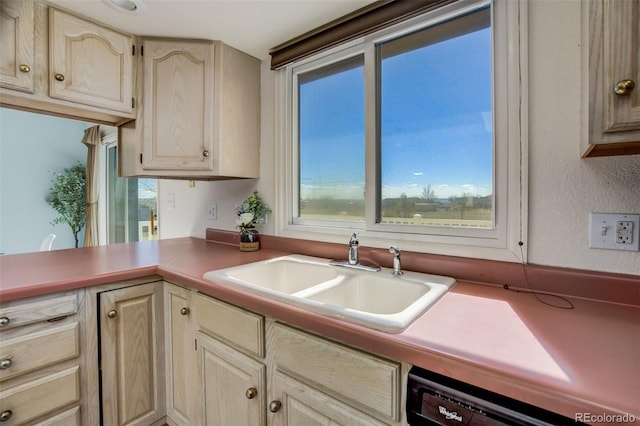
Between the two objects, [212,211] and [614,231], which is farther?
[212,211]

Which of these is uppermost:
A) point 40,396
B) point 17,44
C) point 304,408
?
point 17,44

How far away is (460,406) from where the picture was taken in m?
0.58

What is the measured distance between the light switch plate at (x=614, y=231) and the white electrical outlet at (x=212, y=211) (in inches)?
82.4

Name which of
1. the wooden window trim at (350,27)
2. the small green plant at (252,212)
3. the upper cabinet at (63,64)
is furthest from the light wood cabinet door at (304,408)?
the upper cabinet at (63,64)

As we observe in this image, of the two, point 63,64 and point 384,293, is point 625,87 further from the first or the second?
point 63,64

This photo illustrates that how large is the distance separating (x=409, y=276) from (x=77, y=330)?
1.35m

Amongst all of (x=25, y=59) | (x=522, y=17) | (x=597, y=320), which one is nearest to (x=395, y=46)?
(x=522, y=17)

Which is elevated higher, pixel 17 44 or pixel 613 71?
pixel 17 44

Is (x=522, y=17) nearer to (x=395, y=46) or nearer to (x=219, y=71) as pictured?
(x=395, y=46)

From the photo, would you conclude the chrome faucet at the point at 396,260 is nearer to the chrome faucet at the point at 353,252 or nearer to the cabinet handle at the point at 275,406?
the chrome faucet at the point at 353,252

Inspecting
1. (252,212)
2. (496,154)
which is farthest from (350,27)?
(252,212)

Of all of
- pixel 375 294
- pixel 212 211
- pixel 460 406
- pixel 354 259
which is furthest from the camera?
pixel 212 211

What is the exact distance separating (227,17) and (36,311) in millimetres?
1505

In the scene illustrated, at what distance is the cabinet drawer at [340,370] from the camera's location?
698 mm
